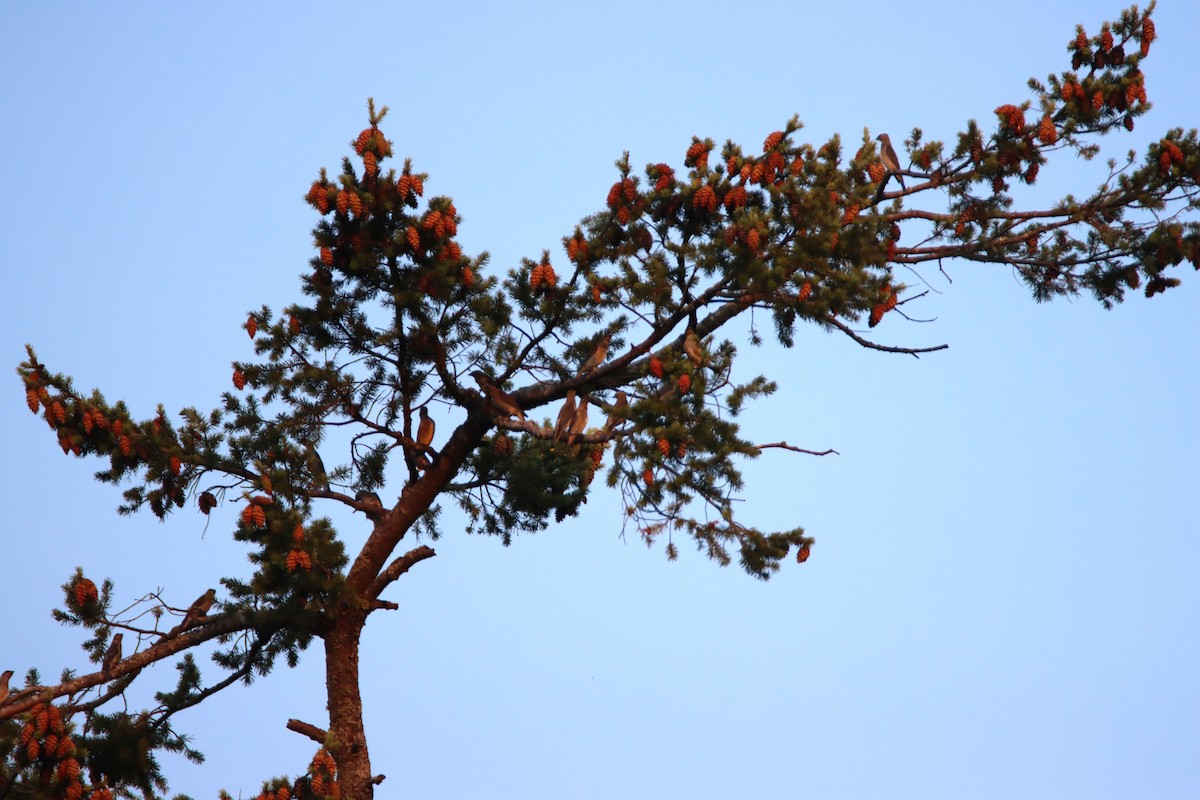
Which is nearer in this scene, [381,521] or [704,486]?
[704,486]

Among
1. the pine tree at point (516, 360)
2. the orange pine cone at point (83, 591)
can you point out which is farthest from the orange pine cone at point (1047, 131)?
the orange pine cone at point (83, 591)

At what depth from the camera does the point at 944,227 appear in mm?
8672

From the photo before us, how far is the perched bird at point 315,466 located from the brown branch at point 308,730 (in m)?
1.41

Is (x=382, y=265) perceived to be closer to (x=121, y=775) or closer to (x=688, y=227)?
Result: (x=688, y=227)

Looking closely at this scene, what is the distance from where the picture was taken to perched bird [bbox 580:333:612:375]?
27.9ft

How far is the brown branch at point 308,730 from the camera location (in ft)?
27.0

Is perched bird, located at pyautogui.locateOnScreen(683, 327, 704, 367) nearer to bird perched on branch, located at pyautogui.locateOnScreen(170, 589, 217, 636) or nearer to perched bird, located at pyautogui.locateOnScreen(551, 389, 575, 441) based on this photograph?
perched bird, located at pyautogui.locateOnScreen(551, 389, 575, 441)

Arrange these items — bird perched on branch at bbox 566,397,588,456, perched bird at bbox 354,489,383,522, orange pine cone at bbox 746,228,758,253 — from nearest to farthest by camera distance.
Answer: orange pine cone at bbox 746,228,758,253 → bird perched on branch at bbox 566,397,588,456 → perched bird at bbox 354,489,383,522

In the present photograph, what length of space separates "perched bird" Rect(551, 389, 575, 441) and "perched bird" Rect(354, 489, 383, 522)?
5.08ft

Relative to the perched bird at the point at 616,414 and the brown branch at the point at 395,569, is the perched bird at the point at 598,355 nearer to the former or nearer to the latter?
the perched bird at the point at 616,414

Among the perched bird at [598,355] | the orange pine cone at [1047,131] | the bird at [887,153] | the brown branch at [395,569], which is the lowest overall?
the brown branch at [395,569]

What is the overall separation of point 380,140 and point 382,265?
718 mm

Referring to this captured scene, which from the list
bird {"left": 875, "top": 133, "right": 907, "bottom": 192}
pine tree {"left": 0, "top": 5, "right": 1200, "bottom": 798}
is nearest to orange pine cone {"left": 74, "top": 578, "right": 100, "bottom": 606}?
pine tree {"left": 0, "top": 5, "right": 1200, "bottom": 798}

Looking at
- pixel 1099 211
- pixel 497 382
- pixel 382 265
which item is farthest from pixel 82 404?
pixel 1099 211
